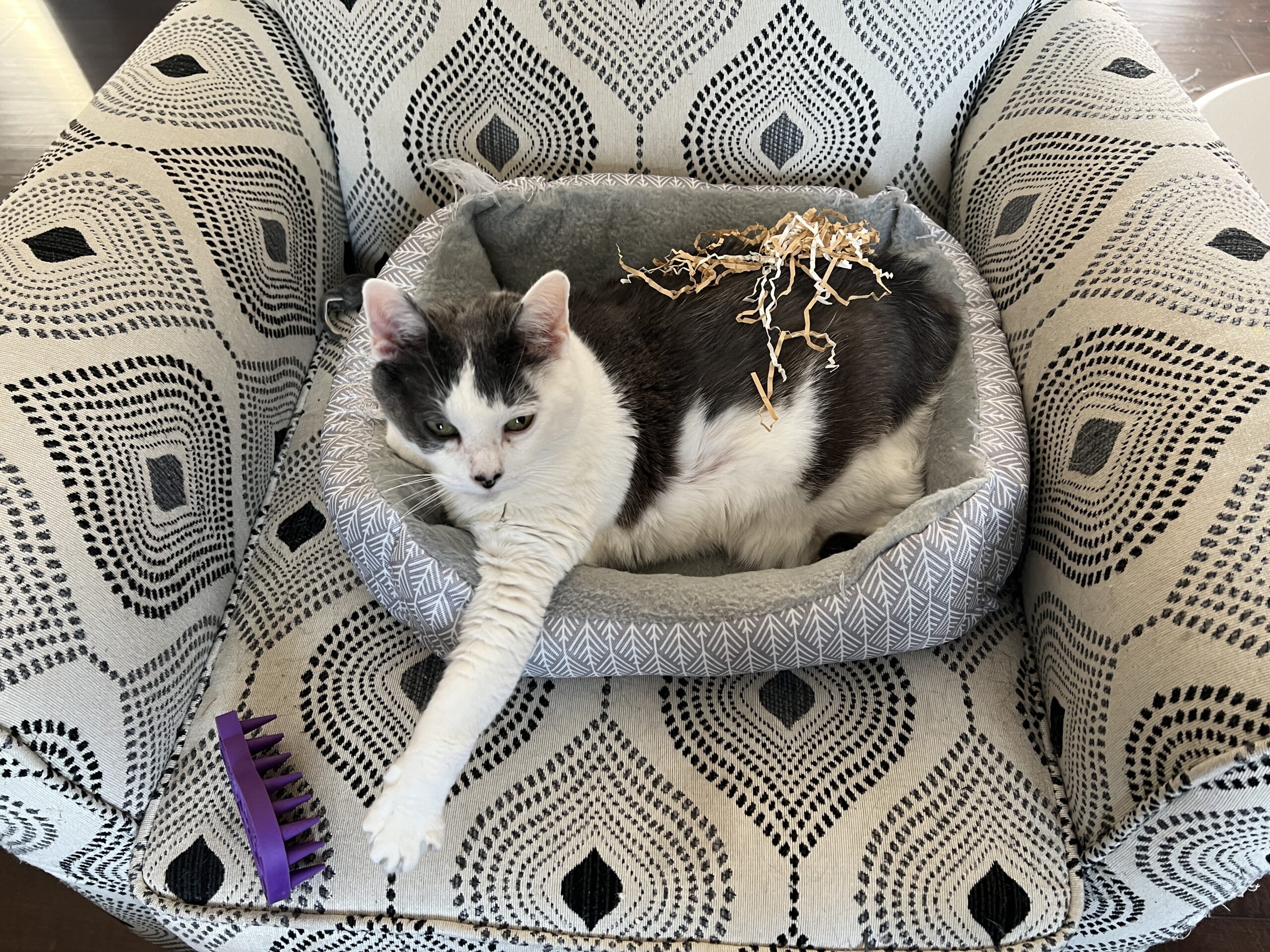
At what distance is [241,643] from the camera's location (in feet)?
3.88

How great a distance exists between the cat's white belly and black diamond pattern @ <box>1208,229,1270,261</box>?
0.45m

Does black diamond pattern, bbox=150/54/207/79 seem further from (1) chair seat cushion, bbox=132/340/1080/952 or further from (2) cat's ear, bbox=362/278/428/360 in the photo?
(1) chair seat cushion, bbox=132/340/1080/952

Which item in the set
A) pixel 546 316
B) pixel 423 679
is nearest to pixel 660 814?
pixel 423 679

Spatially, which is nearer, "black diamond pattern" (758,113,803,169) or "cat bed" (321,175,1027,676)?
"cat bed" (321,175,1027,676)

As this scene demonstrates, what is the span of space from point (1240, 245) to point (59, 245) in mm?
1635

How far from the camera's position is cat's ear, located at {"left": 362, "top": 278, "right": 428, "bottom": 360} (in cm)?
96

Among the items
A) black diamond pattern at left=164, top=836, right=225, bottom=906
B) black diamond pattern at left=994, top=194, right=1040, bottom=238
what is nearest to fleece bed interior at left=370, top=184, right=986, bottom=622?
black diamond pattern at left=994, top=194, right=1040, bottom=238

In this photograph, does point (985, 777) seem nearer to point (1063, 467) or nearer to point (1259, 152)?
point (1063, 467)

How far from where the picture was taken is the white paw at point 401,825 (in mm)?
941

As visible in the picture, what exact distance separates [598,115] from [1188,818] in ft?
4.63

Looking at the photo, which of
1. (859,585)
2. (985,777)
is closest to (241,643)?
(859,585)

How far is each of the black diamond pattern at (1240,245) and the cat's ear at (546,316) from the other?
89cm

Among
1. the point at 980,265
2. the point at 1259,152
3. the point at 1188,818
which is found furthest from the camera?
the point at 1259,152

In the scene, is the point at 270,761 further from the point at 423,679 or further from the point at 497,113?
the point at 497,113
